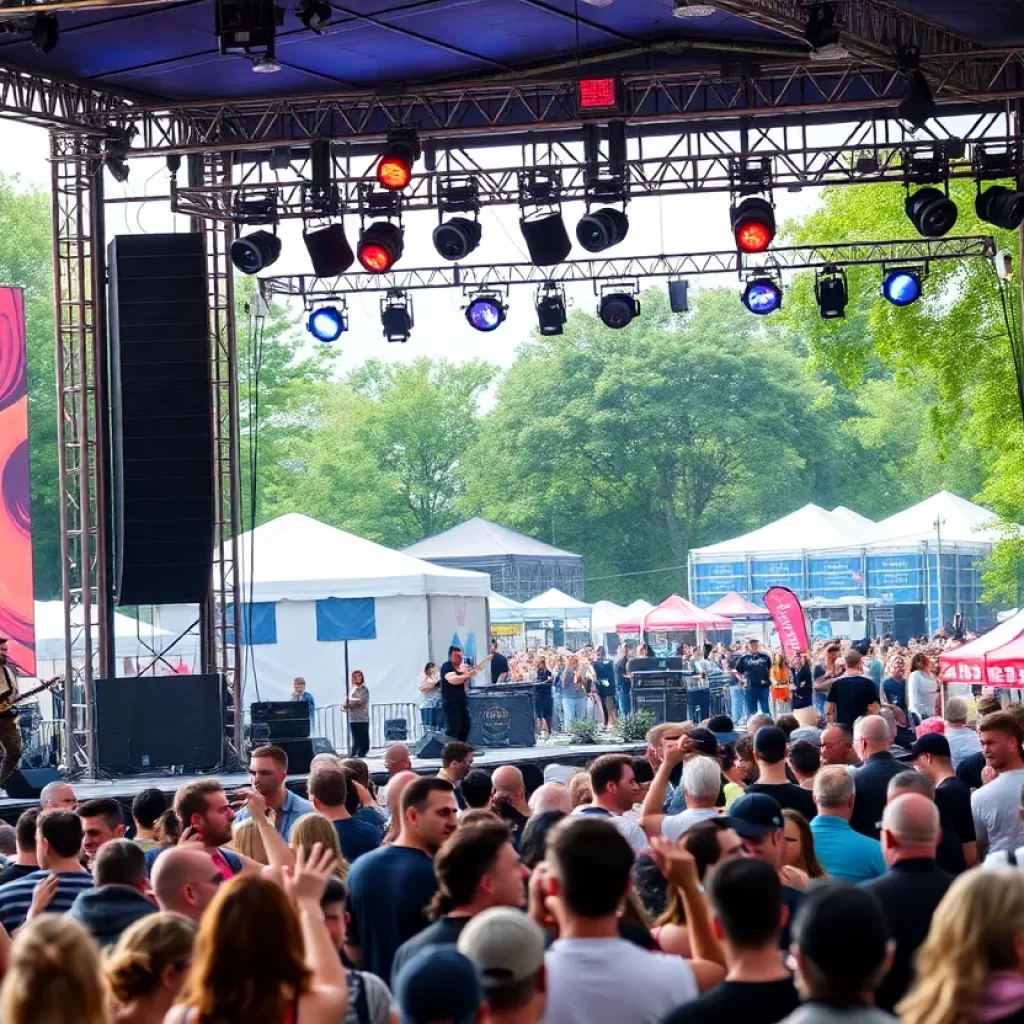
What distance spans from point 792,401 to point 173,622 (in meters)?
42.1

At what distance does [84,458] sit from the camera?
17.8 meters

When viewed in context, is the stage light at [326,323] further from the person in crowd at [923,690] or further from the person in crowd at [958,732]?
the person in crowd at [958,732]

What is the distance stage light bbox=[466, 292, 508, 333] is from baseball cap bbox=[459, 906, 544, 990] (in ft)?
57.9

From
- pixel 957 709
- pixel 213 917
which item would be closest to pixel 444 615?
pixel 957 709

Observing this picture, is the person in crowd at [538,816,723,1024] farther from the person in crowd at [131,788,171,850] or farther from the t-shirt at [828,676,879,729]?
the t-shirt at [828,676,879,729]

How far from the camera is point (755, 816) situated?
240 inches

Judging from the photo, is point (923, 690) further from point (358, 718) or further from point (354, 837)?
point (354, 837)

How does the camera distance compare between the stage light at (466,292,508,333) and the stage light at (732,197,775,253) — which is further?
the stage light at (466,292,508,333)

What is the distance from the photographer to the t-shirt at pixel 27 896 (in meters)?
6.18

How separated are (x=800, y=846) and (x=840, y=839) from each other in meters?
0.40

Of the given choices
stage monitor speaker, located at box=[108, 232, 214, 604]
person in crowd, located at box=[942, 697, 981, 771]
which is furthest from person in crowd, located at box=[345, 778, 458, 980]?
stage monitor speaker, located at box=[108, 232, 214, 604]

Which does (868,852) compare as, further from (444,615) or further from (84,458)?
(444,615)

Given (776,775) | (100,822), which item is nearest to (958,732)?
(776,775)

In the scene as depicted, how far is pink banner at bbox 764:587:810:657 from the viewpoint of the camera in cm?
2717
